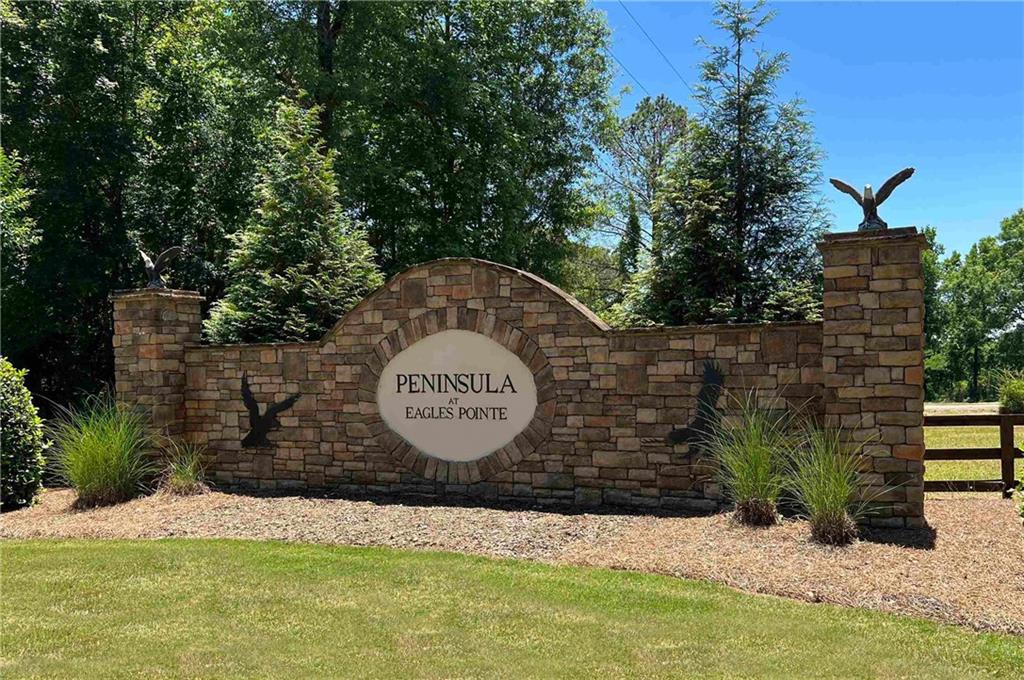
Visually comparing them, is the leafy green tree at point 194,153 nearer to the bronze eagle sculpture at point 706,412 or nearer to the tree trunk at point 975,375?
the bronze eagle sculpture at point 706,412

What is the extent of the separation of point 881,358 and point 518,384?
3692 mm

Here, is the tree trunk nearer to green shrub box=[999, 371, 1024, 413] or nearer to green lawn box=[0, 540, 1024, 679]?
green shrub box=[999, 371, 1024, 413]

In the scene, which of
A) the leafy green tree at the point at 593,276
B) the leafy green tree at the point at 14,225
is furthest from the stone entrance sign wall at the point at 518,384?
the leafy green tree at the point at 593,276

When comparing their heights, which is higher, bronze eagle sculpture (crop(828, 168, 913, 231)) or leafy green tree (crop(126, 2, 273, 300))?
leafy green tree (crop(126, 2, 273, 300))

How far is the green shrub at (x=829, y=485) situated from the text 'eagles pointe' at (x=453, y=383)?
3.19 m

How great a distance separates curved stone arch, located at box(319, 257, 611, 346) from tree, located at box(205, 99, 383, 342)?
2871 millimetres

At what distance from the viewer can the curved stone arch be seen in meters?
8.37

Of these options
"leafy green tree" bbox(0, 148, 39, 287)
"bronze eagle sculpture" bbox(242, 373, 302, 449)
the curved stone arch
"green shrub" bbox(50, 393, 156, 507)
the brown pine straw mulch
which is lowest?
the brown pine straw mulch

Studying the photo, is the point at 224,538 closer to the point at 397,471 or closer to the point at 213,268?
the point at 397,471

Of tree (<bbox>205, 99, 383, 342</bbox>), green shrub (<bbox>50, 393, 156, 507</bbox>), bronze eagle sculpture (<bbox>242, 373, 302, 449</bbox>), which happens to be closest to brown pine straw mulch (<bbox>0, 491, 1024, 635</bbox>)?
green shrub (<bbox>50, 393, 156, 507</bbox>)

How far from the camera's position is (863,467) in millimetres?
6766

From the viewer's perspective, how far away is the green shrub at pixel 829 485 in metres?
6.35

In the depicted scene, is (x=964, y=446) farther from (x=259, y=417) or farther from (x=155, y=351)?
(x=155, y=351)

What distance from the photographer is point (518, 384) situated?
337 inches
